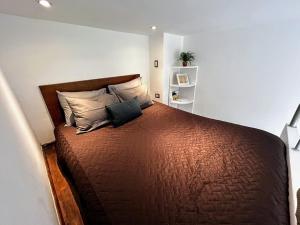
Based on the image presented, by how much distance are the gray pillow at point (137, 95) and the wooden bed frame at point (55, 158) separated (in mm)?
369

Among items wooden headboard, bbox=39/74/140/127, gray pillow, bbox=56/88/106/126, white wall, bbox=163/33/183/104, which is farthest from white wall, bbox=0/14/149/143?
white wall, bbox=163/33/183/104

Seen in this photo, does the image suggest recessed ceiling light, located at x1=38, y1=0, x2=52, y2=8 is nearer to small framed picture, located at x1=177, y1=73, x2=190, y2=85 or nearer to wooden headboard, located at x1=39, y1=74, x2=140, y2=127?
wooden headboard, located at x1=39, y1=74, x2=140, y2=127

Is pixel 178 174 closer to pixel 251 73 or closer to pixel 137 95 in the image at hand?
pixel 137 95

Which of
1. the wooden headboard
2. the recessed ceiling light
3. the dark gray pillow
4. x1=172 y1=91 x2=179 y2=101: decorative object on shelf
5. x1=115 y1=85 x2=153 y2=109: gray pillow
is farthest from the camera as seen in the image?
x1=172 y1=91 x2=179 y2=101: decorative object on shelf

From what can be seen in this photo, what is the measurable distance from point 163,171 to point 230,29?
256 cm

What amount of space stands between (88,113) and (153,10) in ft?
4.37

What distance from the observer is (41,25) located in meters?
1.76

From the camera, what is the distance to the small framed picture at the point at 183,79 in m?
3.07

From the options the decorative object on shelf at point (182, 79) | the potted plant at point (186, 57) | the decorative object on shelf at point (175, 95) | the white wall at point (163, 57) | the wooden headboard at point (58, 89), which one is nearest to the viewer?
the wooden headboard at point (58, 89)

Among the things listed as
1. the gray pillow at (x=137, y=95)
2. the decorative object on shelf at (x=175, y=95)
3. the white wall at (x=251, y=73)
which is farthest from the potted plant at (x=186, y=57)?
the gray pillow at (x=137, y=95)

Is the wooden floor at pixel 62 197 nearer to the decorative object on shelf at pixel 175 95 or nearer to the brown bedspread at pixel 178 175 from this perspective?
the brown bedspread at pixel 178 175

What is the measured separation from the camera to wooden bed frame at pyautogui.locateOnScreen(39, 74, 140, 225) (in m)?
1.39

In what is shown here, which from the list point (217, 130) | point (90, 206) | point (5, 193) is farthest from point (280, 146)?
point (5, 193)

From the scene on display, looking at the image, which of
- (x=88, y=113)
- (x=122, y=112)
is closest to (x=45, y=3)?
(x=88, y=113)
